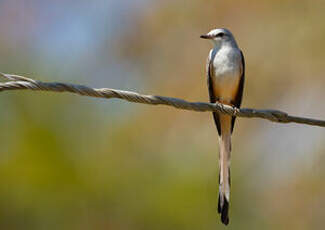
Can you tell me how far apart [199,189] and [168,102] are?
314 inches

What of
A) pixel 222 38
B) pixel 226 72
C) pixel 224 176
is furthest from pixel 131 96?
pixel 222 38

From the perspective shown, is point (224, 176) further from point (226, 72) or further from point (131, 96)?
point (131, 96)

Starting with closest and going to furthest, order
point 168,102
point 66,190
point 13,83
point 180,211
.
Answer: point 13,83 < point 168,102 < point 180,211 < point 66,190

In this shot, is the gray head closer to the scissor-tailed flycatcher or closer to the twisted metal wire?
the scissor-tailed flycatcher

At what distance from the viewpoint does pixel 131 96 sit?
4371 millimetres

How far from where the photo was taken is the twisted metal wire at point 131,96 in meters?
4.16

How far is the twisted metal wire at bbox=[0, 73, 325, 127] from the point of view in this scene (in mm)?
4156

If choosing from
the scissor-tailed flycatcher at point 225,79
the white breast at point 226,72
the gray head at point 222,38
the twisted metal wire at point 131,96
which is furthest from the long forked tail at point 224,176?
the twisted metal wire at point 131,96

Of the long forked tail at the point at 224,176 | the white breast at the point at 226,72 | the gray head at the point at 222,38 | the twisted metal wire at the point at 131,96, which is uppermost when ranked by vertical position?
the gray head at the point at 222,38

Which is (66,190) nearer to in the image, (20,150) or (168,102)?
(20,150)

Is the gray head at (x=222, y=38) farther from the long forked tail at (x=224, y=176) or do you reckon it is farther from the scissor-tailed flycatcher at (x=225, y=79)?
the long forked tail at (x=224, y=176)

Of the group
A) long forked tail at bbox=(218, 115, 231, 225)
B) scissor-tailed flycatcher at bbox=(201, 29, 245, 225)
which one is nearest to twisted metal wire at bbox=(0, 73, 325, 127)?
long forked tail at bbox=(218, 115, 231, 225)

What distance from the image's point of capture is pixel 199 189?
12.3 meters

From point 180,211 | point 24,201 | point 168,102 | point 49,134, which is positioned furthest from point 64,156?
point 168,102
